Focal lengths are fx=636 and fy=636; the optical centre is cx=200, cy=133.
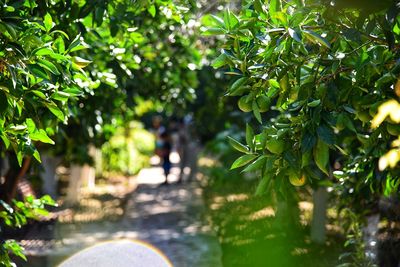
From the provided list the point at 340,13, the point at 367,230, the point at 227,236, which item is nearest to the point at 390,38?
the point at 340,13

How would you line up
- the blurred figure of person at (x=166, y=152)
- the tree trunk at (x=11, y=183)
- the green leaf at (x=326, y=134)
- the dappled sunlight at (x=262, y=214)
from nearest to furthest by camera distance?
1. the green leaf at (x=326, y=134)
2. the tree trunk at (x=11, y=183)
3. the dappled sunlight at (x=262, y=214)
4. the blurred figure of person at (x=166, y=152)

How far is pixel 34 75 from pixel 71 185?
9.88 metres

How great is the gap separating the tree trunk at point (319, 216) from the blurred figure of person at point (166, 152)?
8749 millimetres

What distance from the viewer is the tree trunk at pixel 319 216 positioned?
9.16m

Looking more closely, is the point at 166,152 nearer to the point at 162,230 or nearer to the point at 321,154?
the point at 162,230

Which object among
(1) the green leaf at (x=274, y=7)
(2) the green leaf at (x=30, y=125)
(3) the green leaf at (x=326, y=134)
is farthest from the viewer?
(2) the green leaf at (x=30, y=125)

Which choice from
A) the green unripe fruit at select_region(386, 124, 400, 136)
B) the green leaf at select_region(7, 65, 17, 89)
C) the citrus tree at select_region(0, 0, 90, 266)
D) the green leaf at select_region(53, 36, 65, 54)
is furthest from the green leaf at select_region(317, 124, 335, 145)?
the green leaf at select_region(53, 36, 65, 54)

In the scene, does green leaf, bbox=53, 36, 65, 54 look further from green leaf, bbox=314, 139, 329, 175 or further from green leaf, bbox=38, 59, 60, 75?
green leaf, bbox=314, 139, 329, 175

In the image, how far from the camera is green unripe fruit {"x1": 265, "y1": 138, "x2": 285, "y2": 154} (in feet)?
11.4

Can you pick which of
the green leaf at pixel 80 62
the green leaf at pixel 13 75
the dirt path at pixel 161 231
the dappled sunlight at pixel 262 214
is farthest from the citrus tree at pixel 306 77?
the dappled sunlight at pixel 262 214

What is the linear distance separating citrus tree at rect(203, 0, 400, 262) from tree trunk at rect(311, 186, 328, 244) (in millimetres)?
5287

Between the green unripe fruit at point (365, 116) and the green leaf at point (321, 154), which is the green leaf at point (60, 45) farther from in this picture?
the green unripe fruit at point (365, 116)

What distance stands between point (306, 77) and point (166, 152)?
560 inches

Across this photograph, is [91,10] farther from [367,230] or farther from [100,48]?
[367,230]
